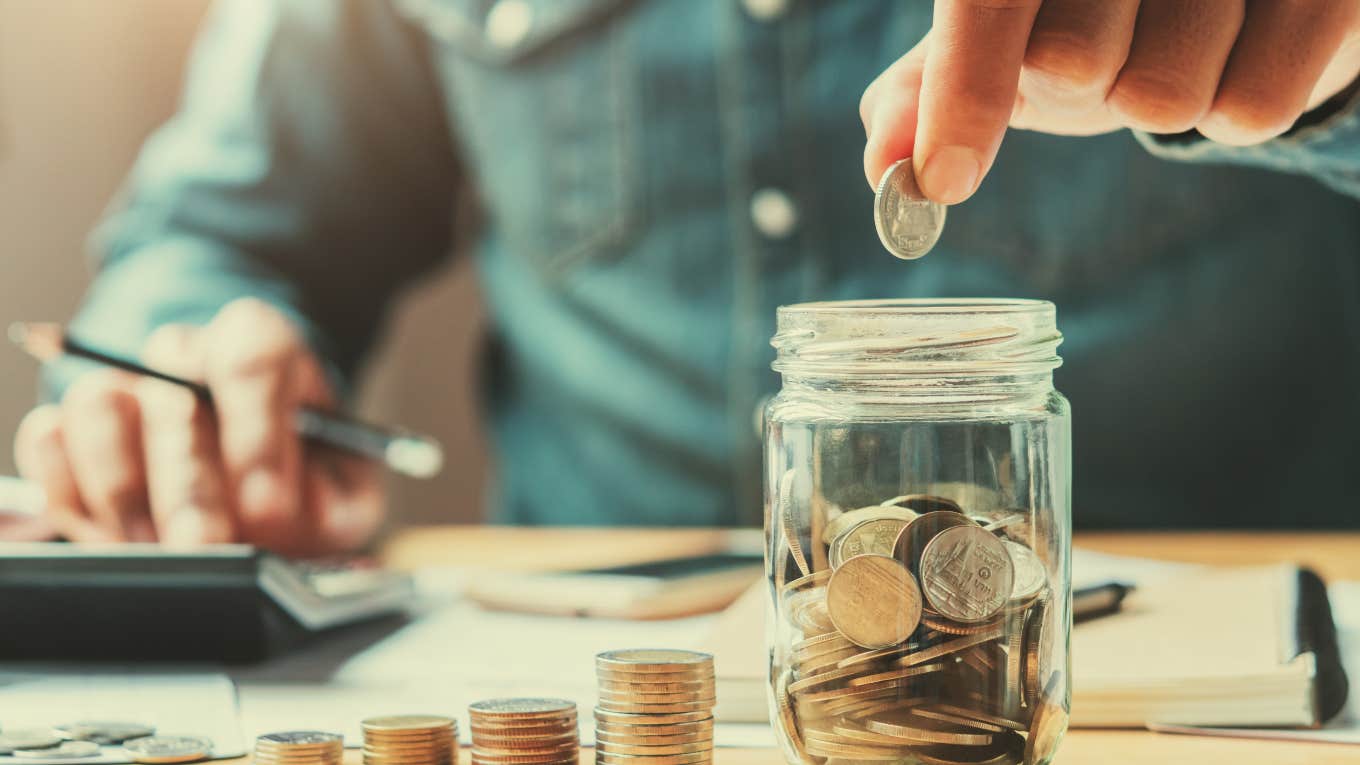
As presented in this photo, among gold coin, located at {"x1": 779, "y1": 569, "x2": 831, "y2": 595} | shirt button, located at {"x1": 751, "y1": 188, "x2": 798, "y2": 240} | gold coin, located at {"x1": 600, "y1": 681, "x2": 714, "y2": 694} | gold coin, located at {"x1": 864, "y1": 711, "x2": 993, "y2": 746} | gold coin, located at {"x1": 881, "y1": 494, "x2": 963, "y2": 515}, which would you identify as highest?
shirt button, located at {"x1": 751, "y1": 188, "x2": 798, "y2": 240}

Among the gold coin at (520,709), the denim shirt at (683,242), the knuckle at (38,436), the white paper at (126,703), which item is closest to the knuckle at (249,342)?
the knuckle at (38,436)

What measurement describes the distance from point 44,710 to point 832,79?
102 centimetres

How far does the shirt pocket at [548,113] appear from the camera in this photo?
1591 mm

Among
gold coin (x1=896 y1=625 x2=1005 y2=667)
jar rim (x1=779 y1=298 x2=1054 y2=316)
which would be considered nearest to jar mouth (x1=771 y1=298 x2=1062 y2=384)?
jar rim (x1=779 y1=298 x2=1054 y2=316)

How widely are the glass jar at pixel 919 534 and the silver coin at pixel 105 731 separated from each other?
285 millimetres

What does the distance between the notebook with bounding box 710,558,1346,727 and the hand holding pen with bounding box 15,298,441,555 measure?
415 mm

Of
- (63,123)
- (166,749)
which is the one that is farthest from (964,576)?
(63,123)

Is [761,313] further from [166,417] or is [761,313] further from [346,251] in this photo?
[166,417]

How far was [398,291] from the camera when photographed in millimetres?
1801

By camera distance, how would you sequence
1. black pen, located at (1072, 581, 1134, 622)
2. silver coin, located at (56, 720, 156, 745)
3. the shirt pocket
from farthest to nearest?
the shirt pocket < black pen, located at (1072, 581, 1134, 622) < silver coin, located at (56, 720, 156, 745)

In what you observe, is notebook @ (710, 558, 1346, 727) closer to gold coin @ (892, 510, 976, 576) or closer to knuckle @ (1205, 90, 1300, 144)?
gold coin @ (892, 510, 976, 576)

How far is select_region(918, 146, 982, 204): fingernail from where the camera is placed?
53 cm

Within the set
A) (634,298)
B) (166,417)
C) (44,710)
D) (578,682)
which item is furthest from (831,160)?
(44,710)

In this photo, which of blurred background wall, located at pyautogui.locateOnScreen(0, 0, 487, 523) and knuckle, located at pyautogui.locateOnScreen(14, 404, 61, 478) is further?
blurred background wall, located at pyautogui.locateOnScreen(0, 0, 487, 523)
